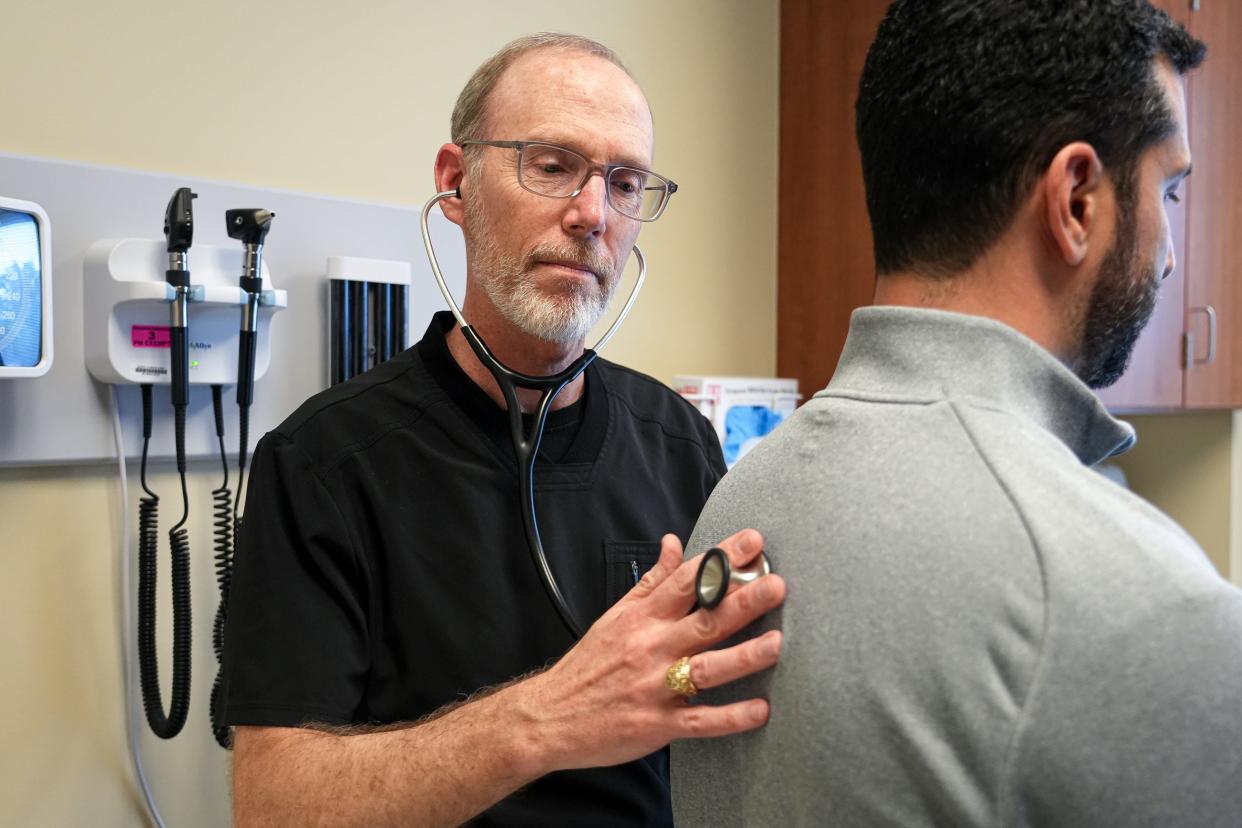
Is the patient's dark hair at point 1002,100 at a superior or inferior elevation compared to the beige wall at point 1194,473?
superior

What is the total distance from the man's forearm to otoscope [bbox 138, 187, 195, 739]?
25 cm

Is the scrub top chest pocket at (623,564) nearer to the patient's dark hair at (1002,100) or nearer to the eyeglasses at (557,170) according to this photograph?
the eyeglasses at (557,170)

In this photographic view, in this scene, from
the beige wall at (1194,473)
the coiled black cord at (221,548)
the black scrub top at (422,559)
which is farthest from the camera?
the beige wall at (1194,473)

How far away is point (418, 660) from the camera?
1.01 meters

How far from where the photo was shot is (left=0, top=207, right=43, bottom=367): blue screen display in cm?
102

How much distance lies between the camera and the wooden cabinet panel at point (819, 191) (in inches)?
74.7

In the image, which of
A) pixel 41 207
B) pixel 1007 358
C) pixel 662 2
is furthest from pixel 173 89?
pixel 1007 358

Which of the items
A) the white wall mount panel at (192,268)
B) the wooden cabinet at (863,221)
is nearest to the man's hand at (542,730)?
the white wall mount panel at (192,268)

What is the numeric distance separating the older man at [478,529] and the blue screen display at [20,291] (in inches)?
10.4

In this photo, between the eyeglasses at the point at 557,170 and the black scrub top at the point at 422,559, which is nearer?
the black scrub top at the point at 422,559

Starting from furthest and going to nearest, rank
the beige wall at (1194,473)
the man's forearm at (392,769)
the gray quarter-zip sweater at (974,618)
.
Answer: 1. the beige wall at (1194,473)
2. the man's forearm at (392,769)
3. the gray quarter-zip sweater at (974,618)

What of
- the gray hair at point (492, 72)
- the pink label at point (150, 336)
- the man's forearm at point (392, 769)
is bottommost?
the man's forearm at point (392, 769)

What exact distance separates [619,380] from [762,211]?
34.8 inches

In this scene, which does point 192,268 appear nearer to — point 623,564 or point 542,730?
point 623,564
